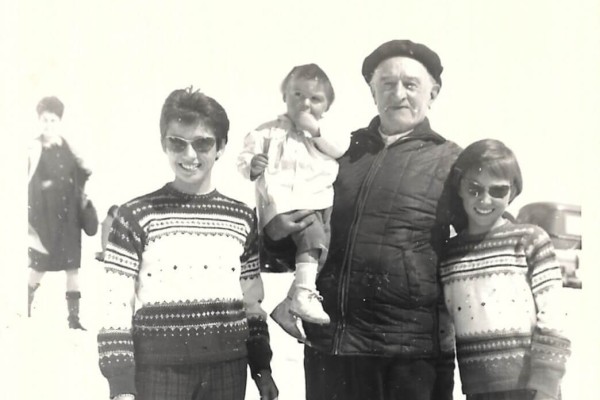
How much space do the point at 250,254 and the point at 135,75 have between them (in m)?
0.46

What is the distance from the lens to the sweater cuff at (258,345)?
159 cm

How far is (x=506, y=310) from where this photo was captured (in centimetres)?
154

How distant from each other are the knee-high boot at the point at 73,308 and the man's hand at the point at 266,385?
1.29 feet

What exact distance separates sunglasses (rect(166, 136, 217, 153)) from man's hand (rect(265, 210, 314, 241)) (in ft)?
0.65

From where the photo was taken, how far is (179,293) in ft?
5.11

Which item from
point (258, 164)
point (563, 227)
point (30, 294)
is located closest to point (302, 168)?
point (258, 164)

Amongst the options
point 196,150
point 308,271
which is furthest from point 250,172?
point 308,271

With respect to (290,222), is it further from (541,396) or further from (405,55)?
(541,396)

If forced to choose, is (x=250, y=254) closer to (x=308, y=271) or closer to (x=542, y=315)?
(x=308, y=271)

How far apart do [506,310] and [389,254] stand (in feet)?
0.83

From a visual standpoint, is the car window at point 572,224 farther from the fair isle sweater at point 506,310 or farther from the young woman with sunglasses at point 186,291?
the young woman with sunglasses at point 186,291

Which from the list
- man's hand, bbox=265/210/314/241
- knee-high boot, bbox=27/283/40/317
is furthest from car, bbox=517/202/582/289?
knee-high boot, bbox=27/283/40/317

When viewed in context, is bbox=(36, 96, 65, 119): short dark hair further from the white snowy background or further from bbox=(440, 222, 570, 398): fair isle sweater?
bbox=(440, 222, 570, 398): fair isle sweater

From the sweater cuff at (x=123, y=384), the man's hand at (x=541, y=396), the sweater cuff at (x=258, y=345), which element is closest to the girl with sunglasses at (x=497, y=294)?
the man's hand at (x=541, y=396)
